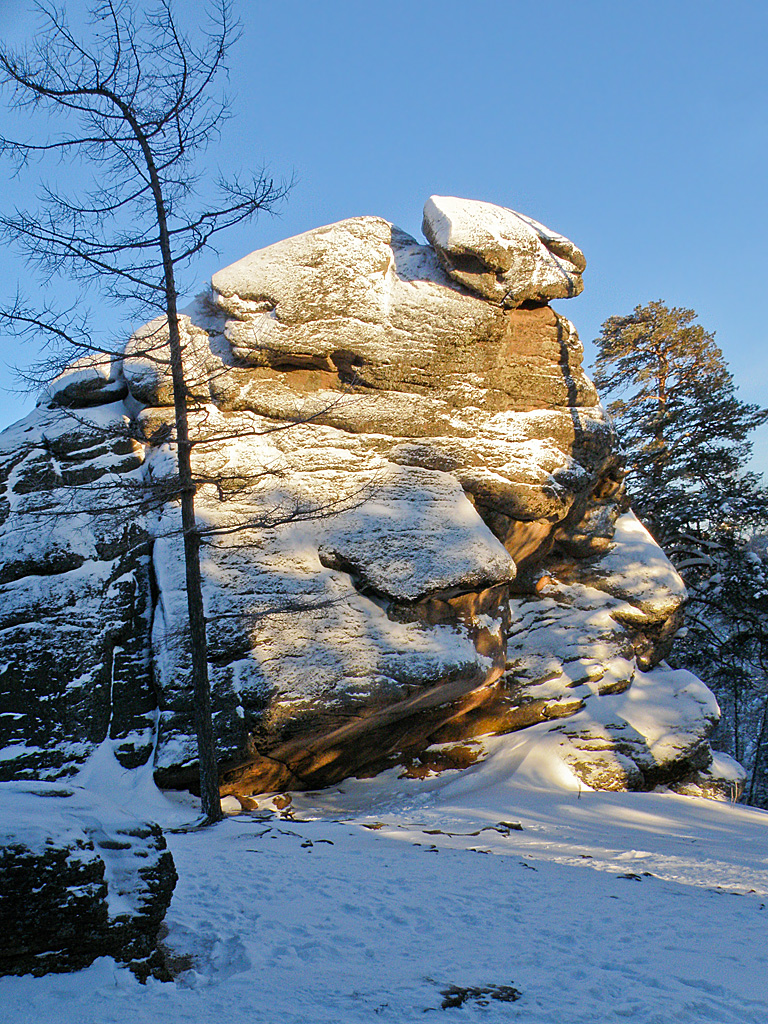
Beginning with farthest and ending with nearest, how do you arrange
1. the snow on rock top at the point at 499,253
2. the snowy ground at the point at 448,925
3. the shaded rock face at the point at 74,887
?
the snow on rock top at the point at 499,253, the snowy ground at the point at 448,925, the shaded rock face at the point at 74,887

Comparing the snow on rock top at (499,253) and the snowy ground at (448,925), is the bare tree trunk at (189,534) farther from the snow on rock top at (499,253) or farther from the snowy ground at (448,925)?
the snow on rock top at (499,253)

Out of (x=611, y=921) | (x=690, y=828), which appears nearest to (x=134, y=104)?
(x=611, y=921)

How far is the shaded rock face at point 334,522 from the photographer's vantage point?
10797 millimetres

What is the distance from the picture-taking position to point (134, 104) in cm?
951

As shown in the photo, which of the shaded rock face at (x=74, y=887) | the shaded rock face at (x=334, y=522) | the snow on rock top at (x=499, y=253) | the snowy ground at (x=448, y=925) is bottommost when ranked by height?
the snowy ground at (x=448, y=925)

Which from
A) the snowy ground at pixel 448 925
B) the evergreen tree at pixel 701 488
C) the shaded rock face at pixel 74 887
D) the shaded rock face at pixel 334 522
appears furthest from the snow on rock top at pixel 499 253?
the shaded rock face at pixel 74 887

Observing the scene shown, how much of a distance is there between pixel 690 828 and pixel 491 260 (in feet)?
38.9

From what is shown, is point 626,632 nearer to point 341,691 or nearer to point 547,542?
point 547,542

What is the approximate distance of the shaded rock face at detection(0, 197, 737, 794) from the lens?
1080cm

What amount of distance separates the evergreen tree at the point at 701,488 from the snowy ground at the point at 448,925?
10032 millimetres

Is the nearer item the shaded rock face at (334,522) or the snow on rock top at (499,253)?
the shaded rock face at (334,522)

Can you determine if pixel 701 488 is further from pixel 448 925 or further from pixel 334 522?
pixel 448 925

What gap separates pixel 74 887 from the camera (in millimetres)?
3467

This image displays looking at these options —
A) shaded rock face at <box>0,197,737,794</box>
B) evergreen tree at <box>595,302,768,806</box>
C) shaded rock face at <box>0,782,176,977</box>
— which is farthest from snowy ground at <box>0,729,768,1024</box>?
evergreen tree at <box>595,302,768,806</box>
